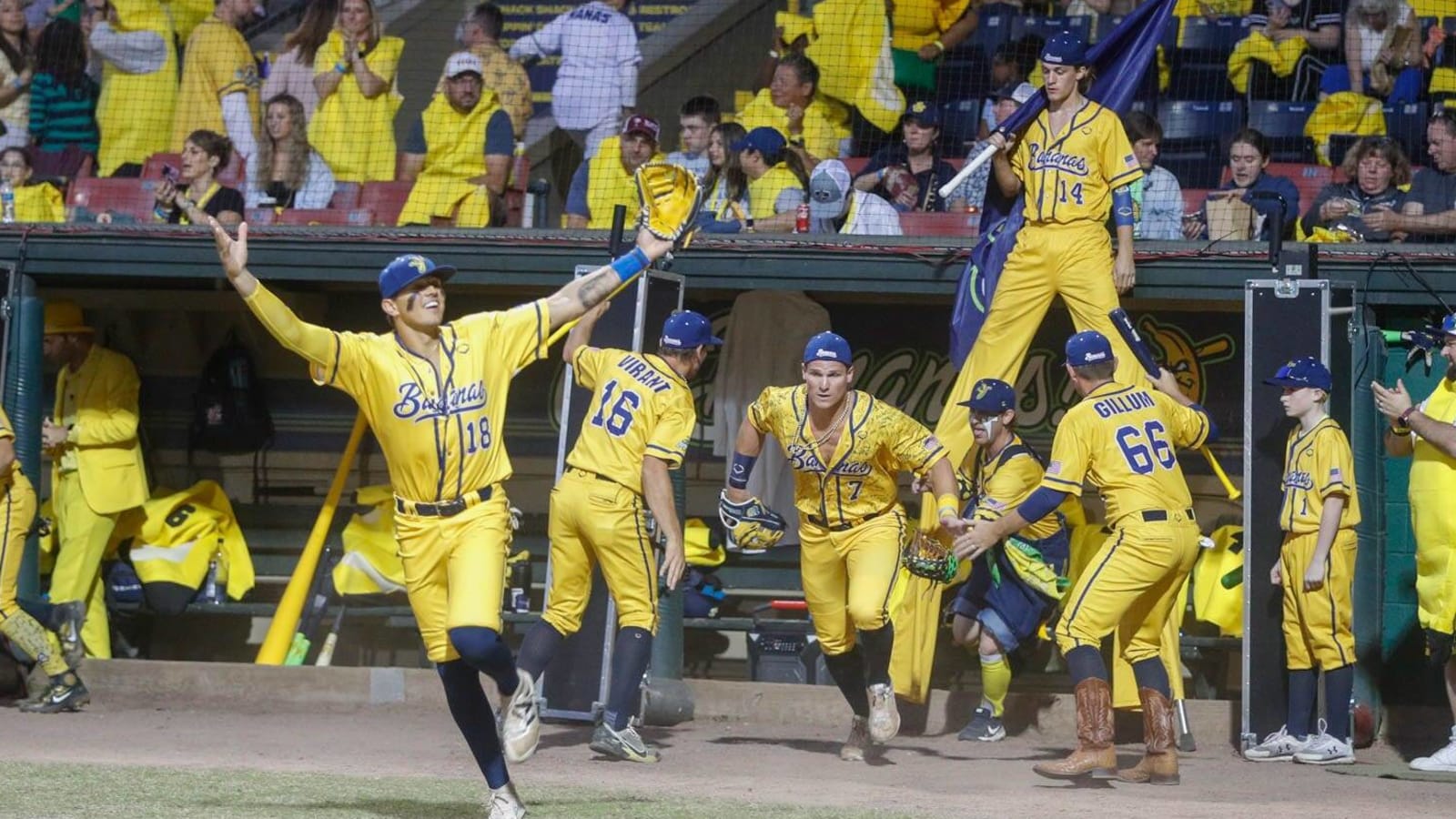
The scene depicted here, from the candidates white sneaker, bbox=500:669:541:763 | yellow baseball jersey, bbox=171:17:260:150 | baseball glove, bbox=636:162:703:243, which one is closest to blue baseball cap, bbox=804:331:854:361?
baseball glove, bbox=636:162:703:243

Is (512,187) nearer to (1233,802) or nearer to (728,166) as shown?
(728,166)

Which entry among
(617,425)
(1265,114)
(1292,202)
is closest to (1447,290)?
(1292,202)

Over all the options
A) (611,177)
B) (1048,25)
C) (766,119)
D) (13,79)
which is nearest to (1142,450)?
(611,177)

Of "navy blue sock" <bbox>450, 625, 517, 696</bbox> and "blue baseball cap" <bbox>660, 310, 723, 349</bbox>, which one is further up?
"blue baseball cap" <bbox>660, 310, 723, 349</bbox>

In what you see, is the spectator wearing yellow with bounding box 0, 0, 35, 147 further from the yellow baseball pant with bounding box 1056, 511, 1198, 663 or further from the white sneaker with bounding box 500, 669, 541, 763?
the yellow baseball pant with bounding box 1056, 511, 1198, 663

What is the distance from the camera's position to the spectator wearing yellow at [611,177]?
936cm

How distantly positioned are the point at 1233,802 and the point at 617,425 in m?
2.76

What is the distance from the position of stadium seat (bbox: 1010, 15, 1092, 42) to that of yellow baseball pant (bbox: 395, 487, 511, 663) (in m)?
5.53

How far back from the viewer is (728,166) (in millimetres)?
9492

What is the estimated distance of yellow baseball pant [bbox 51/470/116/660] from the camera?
31.4 feet

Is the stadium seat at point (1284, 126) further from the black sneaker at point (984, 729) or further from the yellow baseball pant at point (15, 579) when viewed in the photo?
the yellow baseball pant at point (15, 579)

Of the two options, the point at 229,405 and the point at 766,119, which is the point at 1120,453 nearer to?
the point at 766,119

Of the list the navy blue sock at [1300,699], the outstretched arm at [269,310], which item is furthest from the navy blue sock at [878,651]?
the outstretched arm at [269,310]

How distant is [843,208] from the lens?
30.4 feet
